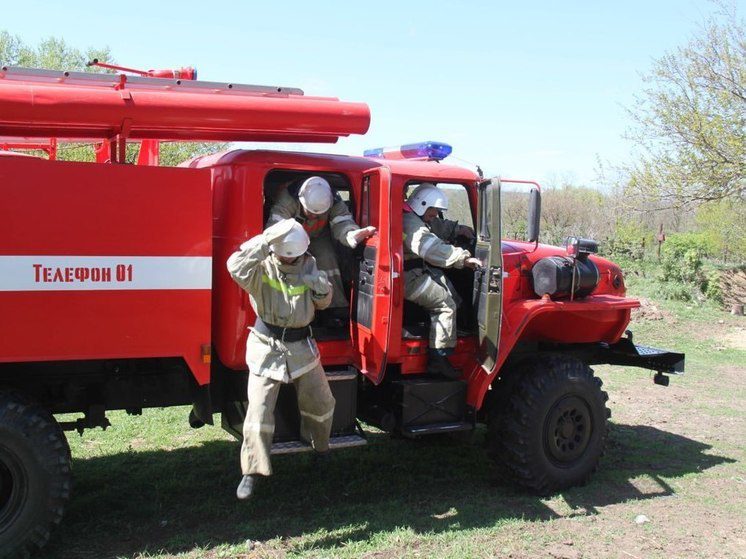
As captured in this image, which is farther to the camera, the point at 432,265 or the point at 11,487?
the point at 432,265

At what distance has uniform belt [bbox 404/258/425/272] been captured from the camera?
4.93 m

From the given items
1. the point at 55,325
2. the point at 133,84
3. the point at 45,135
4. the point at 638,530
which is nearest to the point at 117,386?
the point at 55,325

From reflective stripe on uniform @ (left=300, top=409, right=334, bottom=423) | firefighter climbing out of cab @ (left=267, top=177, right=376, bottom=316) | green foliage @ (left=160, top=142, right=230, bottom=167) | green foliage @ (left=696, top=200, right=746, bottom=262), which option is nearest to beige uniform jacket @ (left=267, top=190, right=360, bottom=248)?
firefighter climbing out of cab @ (left=267, top=177, right=376, bottom=316)

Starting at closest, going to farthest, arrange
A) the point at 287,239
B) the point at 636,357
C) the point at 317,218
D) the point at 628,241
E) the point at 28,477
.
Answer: the point at 28,477
the point at 287,239
the point at 317,218
the point at 636,357
the point at 628,241

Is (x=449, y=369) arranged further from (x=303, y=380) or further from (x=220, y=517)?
(x=220, y=517)

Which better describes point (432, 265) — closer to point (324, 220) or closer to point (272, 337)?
point (324, 220)

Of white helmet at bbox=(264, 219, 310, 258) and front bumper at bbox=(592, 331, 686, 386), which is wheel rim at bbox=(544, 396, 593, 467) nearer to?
front bumper at bbox=(592, 331, 686, 386)

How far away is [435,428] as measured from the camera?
195 inches

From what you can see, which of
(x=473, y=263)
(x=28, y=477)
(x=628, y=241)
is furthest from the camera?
(x=628, y=241)


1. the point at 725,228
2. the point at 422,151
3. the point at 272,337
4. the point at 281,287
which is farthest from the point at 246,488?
the point at 725,228

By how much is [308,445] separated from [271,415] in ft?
1.24

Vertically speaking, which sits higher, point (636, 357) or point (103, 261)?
point (103, 261)

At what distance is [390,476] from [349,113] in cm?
287

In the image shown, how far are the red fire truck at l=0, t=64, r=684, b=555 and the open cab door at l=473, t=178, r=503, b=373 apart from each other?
15 mm
